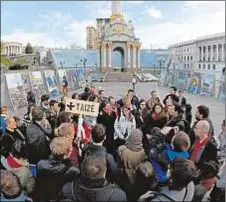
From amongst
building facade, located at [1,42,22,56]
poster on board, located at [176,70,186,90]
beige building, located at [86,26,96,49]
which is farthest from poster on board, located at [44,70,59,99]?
poster on board, located at [176,70,186,90]

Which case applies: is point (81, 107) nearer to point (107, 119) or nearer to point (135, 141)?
point (107, 119)

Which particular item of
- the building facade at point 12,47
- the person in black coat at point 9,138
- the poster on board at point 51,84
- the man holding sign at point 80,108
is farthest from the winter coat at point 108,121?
the poster on board at point 51,84

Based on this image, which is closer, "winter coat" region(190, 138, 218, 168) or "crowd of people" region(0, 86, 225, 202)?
"crowd of people" region(0, 86, 225, 202)

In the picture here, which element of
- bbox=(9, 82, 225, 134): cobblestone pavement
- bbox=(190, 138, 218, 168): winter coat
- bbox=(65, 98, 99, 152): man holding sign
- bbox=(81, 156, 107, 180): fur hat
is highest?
bbox=(65, 98, 99, 152): man holding sign

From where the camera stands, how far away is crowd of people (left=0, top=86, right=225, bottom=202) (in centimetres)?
266

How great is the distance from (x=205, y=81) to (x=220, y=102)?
3.14 meters

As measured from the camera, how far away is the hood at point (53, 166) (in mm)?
3127

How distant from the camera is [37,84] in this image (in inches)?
581

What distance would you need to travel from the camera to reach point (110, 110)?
575cm

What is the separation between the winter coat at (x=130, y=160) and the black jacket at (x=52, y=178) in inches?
22.0

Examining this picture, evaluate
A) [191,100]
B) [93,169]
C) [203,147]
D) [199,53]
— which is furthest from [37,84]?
[199,53]

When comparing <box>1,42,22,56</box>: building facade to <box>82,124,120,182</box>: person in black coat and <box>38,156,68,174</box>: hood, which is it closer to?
<box>82,124,120,182</box>: person in black coat

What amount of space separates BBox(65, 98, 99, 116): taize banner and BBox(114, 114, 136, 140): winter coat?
775 mm

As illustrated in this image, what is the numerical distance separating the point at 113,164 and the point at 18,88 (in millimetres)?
11321
